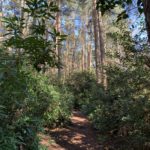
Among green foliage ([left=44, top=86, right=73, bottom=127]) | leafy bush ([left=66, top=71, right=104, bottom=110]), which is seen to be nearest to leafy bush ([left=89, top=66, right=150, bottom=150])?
green foliage ([left=44, top=86, right=73, bottom=127])

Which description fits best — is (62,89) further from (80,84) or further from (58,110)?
(80,84)

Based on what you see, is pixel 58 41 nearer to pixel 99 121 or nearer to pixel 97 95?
pixel 99 121

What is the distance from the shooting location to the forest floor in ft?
34.6

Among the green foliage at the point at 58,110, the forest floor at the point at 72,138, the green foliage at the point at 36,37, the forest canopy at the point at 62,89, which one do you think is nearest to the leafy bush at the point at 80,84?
the forest canopy at the point at 62,89

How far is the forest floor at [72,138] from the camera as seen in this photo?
10.5 meters

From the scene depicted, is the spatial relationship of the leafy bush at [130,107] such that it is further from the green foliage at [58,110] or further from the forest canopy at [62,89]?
the green foliage at [58,110]

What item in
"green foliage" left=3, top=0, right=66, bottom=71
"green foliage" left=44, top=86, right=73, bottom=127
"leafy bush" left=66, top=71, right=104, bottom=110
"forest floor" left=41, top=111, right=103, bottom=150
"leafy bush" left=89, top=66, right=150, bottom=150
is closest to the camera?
"green foliage" left=3, top=0, right=66, bottom=71

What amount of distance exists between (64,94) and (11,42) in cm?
1039

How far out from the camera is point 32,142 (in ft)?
16.3

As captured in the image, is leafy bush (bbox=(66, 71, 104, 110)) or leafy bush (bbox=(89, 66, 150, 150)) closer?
leafy bush (bbox=(89, 66, 150, 150))

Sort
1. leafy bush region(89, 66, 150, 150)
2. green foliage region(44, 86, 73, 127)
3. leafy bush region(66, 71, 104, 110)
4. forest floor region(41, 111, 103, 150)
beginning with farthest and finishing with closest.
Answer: leafy bush region(66, 71, 104, 110) → green foliage region(44, 86, 73, 127) → forest floor region(41, 111, 103, 150) → leafy bush region(89, 66, 150, 150)

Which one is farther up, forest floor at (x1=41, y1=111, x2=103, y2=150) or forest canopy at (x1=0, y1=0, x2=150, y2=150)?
forest canopy at (x1=0, y1=0, x2=150, y2=150)

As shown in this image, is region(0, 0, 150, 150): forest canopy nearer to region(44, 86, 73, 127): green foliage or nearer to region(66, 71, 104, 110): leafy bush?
region(44, 86, 73, 127): green foliage

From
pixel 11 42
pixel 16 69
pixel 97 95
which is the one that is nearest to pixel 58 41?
pixel 11 42
